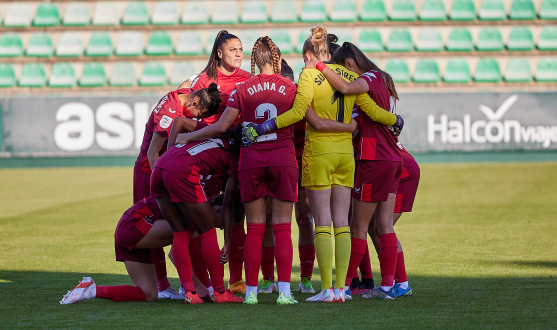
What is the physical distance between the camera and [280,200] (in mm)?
4406

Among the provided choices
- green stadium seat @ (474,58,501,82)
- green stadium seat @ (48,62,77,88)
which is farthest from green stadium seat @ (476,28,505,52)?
green stadium seat @ (48,62,77,88)

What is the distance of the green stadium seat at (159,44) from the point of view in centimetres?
1914

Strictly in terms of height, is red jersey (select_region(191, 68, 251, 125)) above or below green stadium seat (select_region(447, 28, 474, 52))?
below

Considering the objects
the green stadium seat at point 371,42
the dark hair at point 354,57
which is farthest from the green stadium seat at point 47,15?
the dark hair at point 354,57

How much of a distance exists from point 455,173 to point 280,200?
1093 centimetres

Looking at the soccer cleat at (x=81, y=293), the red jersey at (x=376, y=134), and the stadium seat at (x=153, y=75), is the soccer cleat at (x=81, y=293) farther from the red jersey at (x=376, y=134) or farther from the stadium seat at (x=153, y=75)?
the stadium seat at (x=153, y=75)

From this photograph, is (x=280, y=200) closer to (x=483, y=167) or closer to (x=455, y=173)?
(x=455, y=173)

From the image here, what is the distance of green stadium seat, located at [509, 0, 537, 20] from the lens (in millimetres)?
18828

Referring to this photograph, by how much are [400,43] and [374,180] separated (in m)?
15.1

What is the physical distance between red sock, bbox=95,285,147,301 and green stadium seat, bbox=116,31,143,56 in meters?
15.5

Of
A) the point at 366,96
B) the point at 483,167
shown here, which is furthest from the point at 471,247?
the point at 483,167

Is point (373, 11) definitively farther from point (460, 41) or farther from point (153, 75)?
point (153, 75)

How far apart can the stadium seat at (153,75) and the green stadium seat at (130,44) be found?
60cm

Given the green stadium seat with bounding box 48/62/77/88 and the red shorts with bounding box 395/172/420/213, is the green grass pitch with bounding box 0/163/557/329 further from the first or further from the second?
the green stadium seat with bounding box 48/62/77/88
